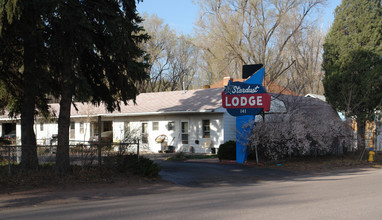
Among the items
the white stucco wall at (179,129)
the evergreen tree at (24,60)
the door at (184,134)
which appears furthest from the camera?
the door at (184,134)

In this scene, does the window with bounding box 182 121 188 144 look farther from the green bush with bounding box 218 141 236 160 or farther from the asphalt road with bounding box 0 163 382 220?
the asphalt road with bounding box 0 163 382 220

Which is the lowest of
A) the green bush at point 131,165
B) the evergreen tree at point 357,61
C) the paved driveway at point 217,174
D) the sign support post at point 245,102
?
the paved driveway at point 217,174

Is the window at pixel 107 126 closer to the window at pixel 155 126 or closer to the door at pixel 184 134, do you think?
the window at pixel 155 126

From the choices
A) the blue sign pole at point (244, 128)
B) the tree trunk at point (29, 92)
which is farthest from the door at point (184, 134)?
the tree trunk at point (29, 92)

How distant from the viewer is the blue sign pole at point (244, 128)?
18547 millimetres

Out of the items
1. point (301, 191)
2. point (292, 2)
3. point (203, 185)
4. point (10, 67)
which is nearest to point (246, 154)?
point (203, 185)

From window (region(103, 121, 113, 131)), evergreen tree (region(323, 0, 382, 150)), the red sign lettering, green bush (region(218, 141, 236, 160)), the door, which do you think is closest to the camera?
the red sign lettering

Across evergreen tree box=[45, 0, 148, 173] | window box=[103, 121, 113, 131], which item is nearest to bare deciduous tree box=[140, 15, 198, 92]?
window box=[103, 121, 113, 131]

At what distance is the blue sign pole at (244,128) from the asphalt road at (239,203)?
4245 millimetres

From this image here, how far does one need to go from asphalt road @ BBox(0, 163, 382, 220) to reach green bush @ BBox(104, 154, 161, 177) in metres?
0.96

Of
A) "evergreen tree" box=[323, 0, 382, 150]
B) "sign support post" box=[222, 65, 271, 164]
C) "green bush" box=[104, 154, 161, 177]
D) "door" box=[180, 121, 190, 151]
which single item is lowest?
"green bush" box=[104, 154, 161, 177]

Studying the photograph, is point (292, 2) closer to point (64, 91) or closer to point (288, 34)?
point (288, 34)

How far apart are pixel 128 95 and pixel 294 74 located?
121 ft

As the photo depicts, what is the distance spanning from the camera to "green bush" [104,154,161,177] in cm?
1376
